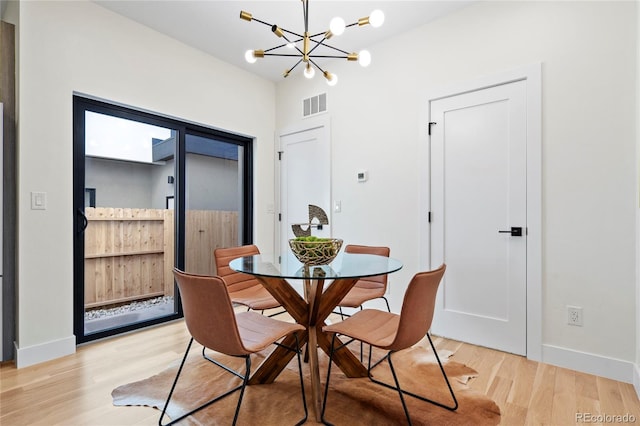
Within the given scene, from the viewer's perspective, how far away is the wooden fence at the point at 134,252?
9.42ft

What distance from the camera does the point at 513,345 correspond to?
248 centimetres

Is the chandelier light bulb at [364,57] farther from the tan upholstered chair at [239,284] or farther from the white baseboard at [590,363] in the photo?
the white baseboard at [590,363]

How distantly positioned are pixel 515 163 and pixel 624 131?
0.63 meters

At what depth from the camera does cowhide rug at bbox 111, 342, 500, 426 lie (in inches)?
65.5

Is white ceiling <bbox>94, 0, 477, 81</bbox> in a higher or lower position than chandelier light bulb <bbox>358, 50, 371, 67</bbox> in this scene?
higher

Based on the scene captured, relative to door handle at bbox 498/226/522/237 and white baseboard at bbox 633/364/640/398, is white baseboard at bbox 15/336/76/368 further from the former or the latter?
white baseboard at bbox 633/364/640/398

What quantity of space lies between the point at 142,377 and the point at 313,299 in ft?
4.19

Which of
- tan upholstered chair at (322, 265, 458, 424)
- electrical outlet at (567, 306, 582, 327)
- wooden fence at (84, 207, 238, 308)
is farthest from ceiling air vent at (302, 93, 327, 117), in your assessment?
electrical outlet at (567, 306, 582, 327)

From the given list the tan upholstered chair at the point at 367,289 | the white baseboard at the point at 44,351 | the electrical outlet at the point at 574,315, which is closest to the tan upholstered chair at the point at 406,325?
the tan upholstered chair at the point at 367,289

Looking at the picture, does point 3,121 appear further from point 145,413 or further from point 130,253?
point 145,413

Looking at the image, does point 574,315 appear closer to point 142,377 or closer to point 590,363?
point 590,363

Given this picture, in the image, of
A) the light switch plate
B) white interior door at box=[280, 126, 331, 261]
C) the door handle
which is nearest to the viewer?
the light switch plate

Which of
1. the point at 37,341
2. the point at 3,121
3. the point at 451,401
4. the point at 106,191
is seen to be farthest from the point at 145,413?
the point at 3,121

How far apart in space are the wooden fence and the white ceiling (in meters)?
1.76
